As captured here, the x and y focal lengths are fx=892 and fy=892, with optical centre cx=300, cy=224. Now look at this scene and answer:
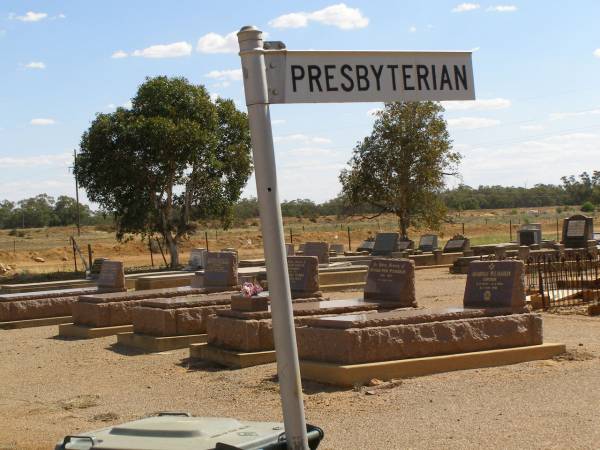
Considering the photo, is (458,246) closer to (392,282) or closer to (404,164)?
(404,164)

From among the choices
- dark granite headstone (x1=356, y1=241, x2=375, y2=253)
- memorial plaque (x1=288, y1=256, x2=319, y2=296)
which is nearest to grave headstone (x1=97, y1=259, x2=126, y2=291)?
memorial plaque (x1=288, y1=256, x2=319, y2=296)

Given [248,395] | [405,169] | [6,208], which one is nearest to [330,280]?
[405,169]

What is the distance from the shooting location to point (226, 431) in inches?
167

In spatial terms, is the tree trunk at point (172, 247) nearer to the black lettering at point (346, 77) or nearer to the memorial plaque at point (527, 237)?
the memorial plaque at point (527, 237)

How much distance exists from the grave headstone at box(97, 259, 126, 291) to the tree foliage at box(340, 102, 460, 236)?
1765 centimetres

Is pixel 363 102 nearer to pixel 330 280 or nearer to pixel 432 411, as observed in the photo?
pixel 432 411

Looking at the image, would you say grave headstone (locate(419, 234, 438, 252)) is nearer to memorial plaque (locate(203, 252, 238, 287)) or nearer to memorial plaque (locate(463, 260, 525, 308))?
memorial plaque (locate(203, 252, 238, 287))

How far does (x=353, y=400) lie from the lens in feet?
29.2

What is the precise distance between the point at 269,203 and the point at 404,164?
30.9 meters

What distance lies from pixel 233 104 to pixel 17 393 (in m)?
26.7

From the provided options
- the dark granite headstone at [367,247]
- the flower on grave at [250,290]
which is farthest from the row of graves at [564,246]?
the flower on grave at [250,290]

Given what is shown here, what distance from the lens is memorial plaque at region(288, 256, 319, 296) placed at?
564 inches

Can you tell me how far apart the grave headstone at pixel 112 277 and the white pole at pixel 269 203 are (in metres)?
14.9

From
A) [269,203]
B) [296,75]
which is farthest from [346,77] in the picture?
[269,203]
